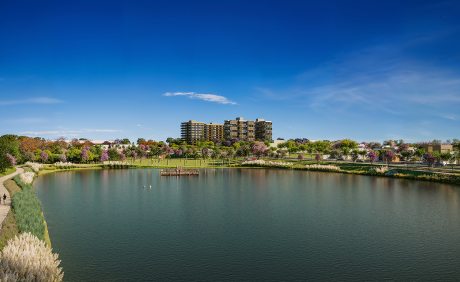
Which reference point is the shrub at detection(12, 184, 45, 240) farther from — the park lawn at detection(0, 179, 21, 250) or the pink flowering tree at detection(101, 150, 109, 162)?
the pink flowering tree at detection(101, 150, 109, 162)

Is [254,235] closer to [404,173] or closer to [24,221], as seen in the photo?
[24,221]

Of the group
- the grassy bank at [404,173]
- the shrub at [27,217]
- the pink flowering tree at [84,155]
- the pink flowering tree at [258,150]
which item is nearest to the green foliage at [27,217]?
the shrub at [27,217]

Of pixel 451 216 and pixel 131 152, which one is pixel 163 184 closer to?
pixel 451 216

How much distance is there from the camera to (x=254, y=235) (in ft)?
100

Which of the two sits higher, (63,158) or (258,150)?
(258,150)

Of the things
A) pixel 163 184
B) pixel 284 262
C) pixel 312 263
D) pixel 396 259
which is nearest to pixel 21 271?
pixel 284 262

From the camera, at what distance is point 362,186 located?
64188 millimetres

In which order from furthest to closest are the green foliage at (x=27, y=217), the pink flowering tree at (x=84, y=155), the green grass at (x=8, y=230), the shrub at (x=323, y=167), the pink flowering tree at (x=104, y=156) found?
the pink flowering tree at (x=104, y=156) < the pink flowering tree at (x=84, y=155) < the shrub at (x=323, y=167) < the green foliage at (x=27, y=217) < the green grass at (x=8, y=230)

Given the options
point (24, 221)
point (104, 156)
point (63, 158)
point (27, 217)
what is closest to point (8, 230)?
point (24, 221)

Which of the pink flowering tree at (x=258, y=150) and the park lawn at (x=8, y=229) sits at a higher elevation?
the pink flowering tree at (x=258, y=150)

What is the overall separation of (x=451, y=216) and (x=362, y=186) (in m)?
25.4

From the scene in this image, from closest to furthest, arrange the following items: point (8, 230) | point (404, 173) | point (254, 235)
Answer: point (8, 230), point (254, 235), point (404, 173)

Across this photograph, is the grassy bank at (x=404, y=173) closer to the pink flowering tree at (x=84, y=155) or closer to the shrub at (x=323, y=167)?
the shrub at (x=323, y=167)

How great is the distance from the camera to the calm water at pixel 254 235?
74.4 ft
